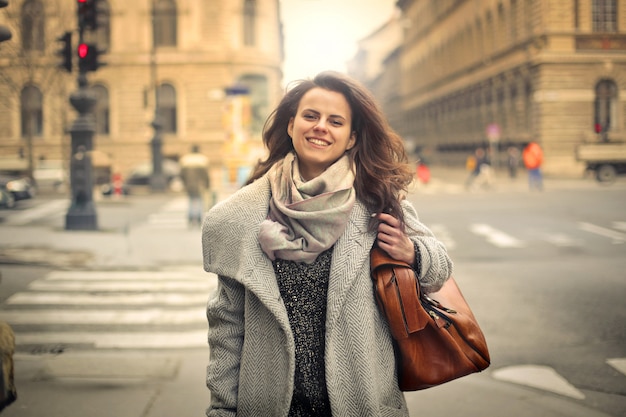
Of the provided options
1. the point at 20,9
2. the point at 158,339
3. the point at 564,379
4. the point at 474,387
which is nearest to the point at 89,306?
the point at 158,339

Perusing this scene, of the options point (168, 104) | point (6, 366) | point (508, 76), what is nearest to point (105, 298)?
point (6, 366)

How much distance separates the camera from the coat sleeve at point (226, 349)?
8.59ft

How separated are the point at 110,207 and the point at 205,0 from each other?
599 inches

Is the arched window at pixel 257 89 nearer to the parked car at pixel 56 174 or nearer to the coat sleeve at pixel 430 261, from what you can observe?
the parked car at pixel 56 174

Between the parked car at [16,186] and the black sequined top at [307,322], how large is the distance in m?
5.05

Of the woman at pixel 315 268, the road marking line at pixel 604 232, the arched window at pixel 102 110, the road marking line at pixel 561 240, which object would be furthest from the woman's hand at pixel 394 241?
the arched window at pixel 102 110

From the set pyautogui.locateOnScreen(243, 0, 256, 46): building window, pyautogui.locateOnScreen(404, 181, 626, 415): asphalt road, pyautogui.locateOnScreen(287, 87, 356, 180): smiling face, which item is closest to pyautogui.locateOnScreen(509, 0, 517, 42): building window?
pyautogui.locateOnScreen(243, 0, 256, 46): building window

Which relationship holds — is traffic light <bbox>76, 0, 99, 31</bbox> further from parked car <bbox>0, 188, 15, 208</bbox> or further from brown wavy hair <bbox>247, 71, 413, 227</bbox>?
brown wavy hair <bbox>247, 71, 413, 227</bbox>

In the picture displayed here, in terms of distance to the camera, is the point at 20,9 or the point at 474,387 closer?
the point at 474,387

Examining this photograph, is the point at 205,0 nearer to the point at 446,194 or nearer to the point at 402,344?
the point at 446,194

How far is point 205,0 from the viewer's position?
33844 millimetres

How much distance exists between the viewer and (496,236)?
46.3ft

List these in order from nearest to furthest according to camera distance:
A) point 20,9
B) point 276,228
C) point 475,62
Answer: point 276,228 → point 20,9 → point 475,62

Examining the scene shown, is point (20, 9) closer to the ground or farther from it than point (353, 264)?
farther from it
